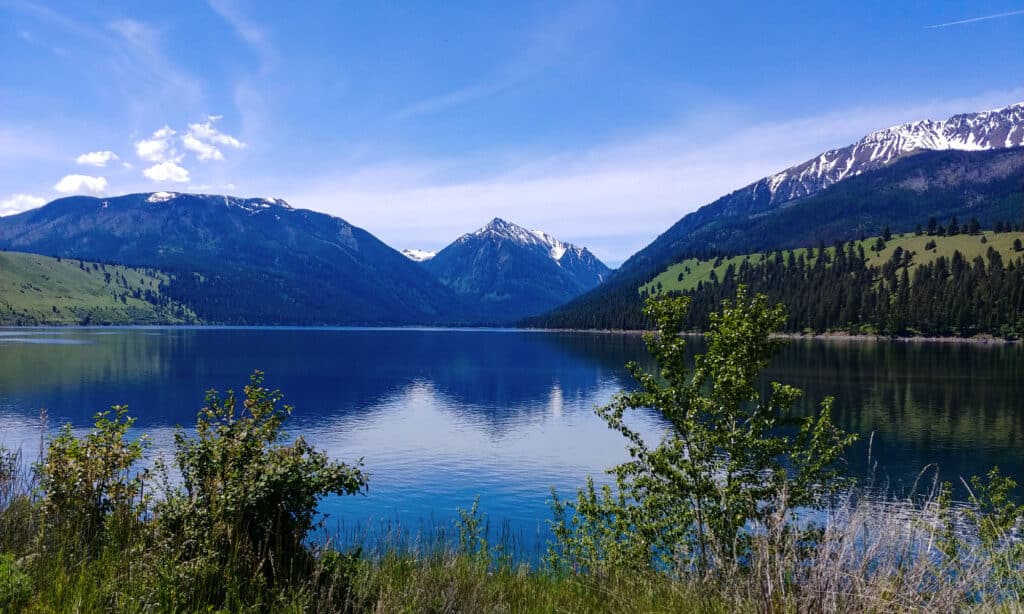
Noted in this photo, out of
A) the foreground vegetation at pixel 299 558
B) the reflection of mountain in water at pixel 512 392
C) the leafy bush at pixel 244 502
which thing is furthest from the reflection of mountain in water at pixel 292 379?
the leafy bush at pixel 244 502

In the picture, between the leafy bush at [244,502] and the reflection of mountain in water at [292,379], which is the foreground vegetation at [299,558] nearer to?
the leafy bush at [244,502]

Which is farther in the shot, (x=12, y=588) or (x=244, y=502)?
(x=244, y=502)

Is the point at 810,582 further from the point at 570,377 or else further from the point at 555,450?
the point at 570,377

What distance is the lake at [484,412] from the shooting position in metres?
48.0

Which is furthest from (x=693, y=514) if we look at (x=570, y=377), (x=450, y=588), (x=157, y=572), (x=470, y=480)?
(x=570, y=377)

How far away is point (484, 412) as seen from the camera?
3430 inches

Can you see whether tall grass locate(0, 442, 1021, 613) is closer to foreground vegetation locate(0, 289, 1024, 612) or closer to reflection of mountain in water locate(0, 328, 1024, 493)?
foreground vegetation locate(0, 289, 1024, 612)

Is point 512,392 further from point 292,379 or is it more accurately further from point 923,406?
point 923,406

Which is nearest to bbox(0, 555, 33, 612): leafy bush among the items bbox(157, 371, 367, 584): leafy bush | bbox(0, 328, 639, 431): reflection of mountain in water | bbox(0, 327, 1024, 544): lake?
bbox(157, 371, 367, 584): leafy bush

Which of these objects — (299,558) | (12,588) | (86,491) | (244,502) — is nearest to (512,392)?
(86,491)

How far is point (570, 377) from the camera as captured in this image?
13000 cm

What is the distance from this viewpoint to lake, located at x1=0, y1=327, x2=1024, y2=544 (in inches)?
1890

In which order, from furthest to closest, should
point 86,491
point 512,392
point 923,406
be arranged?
point 512,392, point 923,406, point 86,491

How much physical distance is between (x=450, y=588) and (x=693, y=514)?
28.1ft
